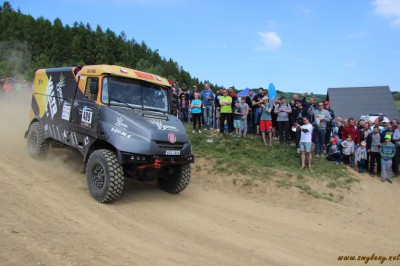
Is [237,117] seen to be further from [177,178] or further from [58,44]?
[58,44]

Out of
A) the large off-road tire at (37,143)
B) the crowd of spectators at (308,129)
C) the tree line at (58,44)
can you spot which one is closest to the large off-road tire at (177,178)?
the large off-road tire at (37,143)

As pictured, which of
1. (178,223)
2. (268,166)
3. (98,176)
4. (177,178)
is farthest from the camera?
(268,166)

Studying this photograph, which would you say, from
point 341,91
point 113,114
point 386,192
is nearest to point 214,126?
point 386,192

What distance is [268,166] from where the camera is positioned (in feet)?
37.2

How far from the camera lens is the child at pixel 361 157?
39.8 feet

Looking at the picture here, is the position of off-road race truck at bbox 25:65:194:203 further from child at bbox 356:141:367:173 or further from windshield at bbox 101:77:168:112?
child at bbox 356:141:367:173

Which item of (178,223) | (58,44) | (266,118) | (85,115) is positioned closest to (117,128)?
(85,115)

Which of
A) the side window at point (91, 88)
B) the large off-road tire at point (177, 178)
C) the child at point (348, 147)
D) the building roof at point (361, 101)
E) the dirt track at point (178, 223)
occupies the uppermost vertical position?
the building roof at point (361, 101)

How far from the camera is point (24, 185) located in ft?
24.5

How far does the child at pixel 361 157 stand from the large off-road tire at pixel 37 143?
34.5ft

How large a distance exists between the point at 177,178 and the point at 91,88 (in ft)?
9.83

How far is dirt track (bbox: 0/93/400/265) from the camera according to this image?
16.2 feet

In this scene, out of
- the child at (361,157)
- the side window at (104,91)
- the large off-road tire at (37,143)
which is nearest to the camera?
the side window at (104,91)

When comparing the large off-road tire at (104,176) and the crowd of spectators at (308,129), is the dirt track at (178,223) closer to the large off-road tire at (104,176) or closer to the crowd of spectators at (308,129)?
the large off-road tire at (104,176)
